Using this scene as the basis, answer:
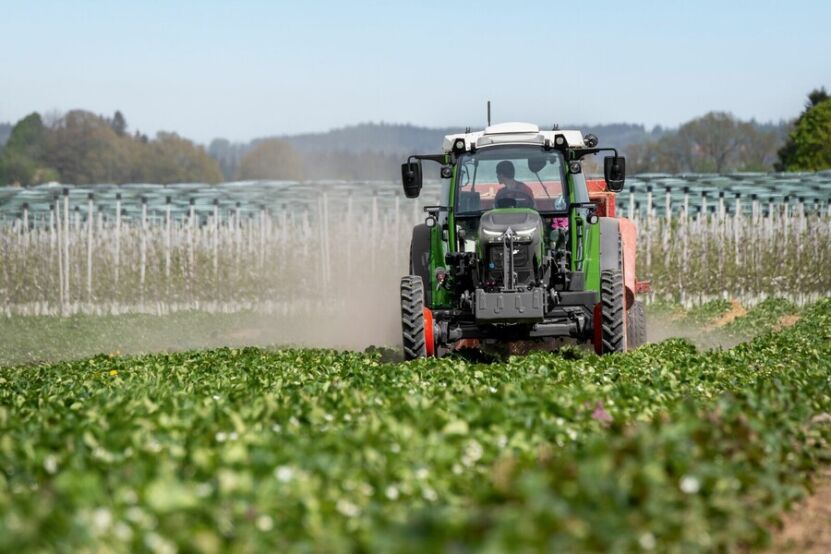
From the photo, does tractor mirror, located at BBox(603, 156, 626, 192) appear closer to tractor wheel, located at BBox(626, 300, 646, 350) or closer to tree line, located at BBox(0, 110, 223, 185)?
tractor wheel, located at BBox(626, 300, 646, 350)

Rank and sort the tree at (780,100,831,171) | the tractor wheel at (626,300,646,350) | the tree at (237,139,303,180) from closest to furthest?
the tractor wheel at (626,300,646,350) → the tree at (780,100,831,171) → the tree at (237,139,303,180)

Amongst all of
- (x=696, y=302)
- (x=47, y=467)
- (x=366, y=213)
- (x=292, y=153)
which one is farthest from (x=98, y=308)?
(x=292, y=153)

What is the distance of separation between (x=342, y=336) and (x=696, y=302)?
11975 millimetres

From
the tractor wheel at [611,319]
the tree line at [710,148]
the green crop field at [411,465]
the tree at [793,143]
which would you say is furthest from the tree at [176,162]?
the green crop field at [411,465]

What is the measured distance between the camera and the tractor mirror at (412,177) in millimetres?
14273

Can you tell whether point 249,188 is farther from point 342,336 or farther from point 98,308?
point 342,336

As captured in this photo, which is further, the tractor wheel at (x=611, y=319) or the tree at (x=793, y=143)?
the tree at (x=793, y=143)

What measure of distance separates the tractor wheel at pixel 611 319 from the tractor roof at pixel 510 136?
207 cm

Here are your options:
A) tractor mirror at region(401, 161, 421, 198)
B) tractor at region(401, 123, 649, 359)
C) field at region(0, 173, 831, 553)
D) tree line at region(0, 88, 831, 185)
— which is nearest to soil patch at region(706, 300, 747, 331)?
field at region(0, 173, 831, 553)

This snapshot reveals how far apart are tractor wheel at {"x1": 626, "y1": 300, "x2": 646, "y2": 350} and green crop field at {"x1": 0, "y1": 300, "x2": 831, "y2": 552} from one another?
19.3ft

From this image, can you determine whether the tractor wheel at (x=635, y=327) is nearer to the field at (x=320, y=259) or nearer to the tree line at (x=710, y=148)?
the field at (x=320, y=259)

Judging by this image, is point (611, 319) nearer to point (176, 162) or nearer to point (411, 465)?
point (411, 465)

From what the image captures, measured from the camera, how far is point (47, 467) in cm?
635

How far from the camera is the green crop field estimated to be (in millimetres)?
4742
